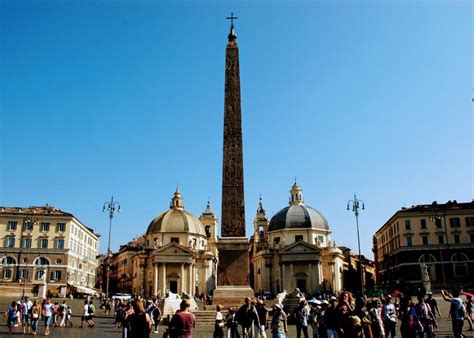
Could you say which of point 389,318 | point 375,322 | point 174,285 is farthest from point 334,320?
point 174,285

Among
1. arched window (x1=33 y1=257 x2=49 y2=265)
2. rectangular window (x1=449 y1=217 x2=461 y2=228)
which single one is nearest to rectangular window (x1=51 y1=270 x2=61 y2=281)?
arched window (x1=33 y1=257 x2=49 y2=265)

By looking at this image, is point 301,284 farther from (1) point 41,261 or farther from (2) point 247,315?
(2) point 247,315

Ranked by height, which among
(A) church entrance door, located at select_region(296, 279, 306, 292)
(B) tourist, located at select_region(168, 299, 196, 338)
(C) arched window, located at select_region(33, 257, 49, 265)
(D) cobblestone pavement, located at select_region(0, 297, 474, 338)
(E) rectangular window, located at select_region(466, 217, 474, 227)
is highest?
(E) rectangular window, located at select_region(466, 217, 474, 227)

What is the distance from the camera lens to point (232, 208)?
21422mm

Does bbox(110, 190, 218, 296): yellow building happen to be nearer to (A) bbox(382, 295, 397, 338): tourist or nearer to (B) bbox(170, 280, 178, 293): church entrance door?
(B) bbox(170, 280, 178, 293): church entrance door

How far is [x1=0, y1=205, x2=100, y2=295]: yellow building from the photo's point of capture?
5247 centimetres

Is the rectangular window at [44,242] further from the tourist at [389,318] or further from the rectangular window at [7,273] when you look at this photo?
the tourist at [389,318]

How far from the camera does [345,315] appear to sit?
7.00 metres

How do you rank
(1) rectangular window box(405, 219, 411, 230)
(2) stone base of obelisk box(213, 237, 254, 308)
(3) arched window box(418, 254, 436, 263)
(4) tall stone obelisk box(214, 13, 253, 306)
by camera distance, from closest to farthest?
(2) stone base of obelisk box(213, 237, 254, 308) < (4) tall stone obelisk box(214, 13, 253, 306) < (3) arched window box(418, 254, 436, 263) < (1) rectangular window box(405, 219, 411, 230)

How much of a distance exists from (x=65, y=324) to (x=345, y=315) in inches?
809

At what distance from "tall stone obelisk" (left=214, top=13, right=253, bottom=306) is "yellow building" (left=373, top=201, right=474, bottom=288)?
37230 millimetres

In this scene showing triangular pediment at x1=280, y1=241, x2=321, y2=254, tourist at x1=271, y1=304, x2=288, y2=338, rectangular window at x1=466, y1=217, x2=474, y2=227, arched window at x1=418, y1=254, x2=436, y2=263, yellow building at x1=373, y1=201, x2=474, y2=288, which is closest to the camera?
tourist at x1=271, y1=304, x2=288, y2=338

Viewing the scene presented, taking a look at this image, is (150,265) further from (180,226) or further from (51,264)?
(51,264)

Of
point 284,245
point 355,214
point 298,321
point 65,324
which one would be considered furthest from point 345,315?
point 284,245
